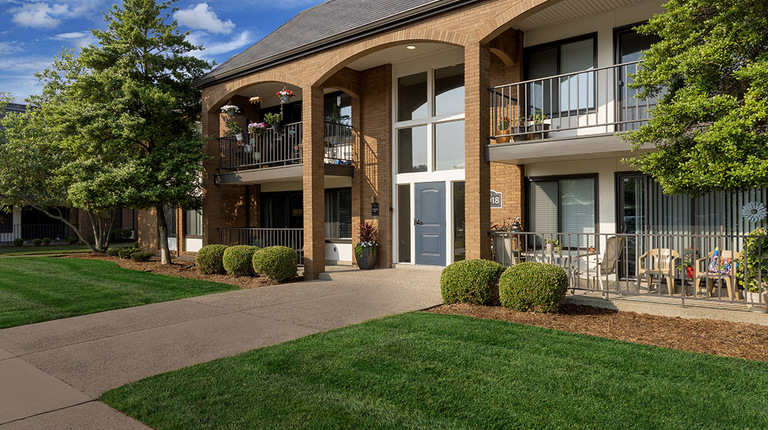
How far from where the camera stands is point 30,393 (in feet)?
14.5

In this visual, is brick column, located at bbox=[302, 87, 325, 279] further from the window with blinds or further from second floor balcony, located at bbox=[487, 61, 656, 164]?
the window with blinds

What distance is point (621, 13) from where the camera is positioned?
953 cm

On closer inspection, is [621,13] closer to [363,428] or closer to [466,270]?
[466,270]

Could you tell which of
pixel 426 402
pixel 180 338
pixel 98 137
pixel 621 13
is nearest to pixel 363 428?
pixel 426 402

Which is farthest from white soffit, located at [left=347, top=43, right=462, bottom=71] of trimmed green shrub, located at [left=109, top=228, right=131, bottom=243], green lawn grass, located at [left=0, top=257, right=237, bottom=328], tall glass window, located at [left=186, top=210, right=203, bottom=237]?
trimmed green shrub, located at [left=109, top=228, right=131, bottom=243]

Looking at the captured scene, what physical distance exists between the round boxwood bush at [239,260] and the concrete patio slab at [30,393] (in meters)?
6.44

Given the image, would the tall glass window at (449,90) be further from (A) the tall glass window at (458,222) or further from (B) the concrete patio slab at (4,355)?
(B) the concrete patio slab at (4,355)

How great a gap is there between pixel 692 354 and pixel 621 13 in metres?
7.07

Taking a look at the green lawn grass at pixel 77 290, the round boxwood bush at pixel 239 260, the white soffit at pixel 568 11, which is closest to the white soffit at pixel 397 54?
the white soffit at pixel 568 11

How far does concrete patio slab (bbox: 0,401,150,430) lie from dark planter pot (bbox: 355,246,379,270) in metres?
8.90

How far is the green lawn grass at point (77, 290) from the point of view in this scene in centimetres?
811

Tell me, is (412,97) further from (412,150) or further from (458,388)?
(458,388)

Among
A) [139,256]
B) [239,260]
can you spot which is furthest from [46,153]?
[239,260]

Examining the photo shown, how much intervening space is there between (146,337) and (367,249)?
22.9 ft
